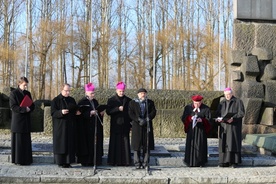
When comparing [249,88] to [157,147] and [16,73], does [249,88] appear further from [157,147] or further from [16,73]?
[16,73]

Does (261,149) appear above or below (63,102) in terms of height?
below

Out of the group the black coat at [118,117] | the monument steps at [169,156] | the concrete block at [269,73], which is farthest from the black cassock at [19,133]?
the concrete block at [269,73]

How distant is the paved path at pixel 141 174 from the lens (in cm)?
669

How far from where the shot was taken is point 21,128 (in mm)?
7871

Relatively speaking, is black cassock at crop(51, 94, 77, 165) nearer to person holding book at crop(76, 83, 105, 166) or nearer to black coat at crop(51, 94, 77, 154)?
black coat at crop(51, 94, 77, 154)

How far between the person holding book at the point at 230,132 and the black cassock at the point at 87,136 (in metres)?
2.48

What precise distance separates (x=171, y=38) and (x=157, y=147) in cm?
2195

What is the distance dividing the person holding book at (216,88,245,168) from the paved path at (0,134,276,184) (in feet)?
0.75

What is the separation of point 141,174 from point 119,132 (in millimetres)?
1270

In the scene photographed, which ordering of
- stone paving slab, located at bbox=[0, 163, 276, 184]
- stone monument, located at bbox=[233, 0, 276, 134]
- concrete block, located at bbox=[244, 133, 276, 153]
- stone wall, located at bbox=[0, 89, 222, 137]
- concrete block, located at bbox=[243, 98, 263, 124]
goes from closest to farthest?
stone paving slab, located at bbox=[0, 163, 276, 184] → concrete block, located at bbox=[244, 133, 276, 153] → concrete block, located at bbox=[243, 98, 263, 124] → stone monument, located at bbox=[233, 0, 276, 134] → stone wall, located at bbox=[0, 89, 222, 137]

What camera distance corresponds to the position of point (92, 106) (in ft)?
26.4

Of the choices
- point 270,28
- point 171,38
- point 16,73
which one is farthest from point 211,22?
point 270,28

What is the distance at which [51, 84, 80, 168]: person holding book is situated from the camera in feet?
25.4

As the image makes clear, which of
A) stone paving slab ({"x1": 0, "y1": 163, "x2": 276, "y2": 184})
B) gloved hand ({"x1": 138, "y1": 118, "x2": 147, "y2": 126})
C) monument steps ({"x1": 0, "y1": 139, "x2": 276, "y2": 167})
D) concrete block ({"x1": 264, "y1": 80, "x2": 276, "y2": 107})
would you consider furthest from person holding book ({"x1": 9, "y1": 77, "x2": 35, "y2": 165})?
concrete block ({"x1": 264, "y1": 80, "x2": 276, "y2": 107})
